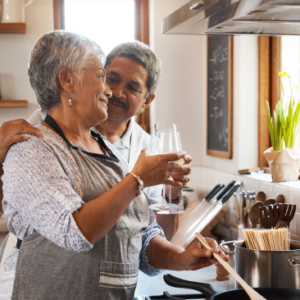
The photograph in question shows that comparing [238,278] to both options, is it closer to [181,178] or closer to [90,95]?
[181,178]

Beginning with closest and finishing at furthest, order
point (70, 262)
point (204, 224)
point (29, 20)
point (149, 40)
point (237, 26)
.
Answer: point (70, 262) < point (237, 26) < point (204, 224) < point (29, 20) < point (149, 40)

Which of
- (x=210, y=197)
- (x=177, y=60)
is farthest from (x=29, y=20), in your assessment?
(x=210, y=197)

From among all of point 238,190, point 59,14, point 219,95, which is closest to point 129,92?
point 238,190

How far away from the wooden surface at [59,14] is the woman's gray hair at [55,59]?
213 cm

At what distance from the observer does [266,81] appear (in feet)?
7.99

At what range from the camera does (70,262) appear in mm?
909

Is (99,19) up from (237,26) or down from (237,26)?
up

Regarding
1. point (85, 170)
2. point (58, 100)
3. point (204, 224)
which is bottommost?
point (204, 224)

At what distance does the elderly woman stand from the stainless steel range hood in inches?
12.6

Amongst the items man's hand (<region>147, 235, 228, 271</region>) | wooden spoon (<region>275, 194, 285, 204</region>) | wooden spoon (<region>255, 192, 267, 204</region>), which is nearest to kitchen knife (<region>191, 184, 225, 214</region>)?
wooden spoon (<region>255, 192, 267, 204</region>)

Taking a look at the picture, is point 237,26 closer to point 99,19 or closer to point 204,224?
point 204,224

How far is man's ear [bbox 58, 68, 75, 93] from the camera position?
966mm

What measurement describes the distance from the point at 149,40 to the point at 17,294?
2.47 meters

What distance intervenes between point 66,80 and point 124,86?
0.53 m
